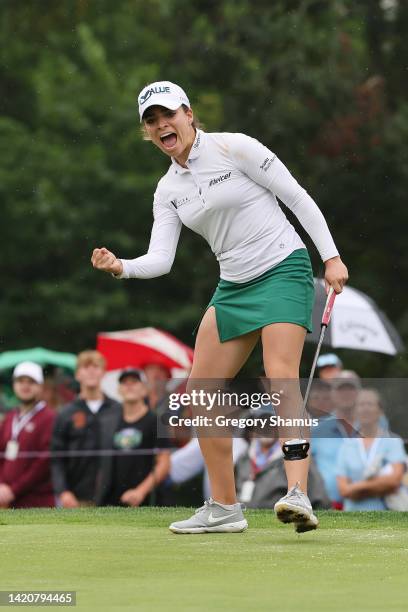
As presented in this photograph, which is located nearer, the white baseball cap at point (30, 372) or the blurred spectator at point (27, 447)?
the blurred spectator at point (27, 447)

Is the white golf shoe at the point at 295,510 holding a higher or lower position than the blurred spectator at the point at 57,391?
lower

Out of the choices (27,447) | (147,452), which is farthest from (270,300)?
(27,447)

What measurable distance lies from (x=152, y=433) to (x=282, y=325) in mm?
4728

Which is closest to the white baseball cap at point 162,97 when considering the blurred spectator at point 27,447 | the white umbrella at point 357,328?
the blurred spectator at point 27,447

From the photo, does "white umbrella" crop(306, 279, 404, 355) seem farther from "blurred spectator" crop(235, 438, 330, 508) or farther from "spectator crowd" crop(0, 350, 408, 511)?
"blurred spectator" crop(235, 438, 330, 508)

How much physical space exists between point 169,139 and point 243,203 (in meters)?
0.47

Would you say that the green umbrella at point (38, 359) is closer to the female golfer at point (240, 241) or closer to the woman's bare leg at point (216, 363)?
the woman's bare leg at point (216, 363)

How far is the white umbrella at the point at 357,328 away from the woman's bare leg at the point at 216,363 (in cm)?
658

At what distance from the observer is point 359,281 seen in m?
27.8

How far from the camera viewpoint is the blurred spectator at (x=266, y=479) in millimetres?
10086

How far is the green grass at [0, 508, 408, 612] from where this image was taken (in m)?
4.67

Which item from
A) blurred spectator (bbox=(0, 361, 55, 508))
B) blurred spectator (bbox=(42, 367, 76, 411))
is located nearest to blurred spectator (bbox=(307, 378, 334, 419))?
blurred spectator (bbox=(0, 361, 55, 508))

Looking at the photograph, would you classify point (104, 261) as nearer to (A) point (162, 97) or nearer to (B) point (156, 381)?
(A) point (162, 97)

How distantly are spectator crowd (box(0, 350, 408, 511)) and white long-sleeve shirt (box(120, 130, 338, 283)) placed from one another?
3559 millimetres
